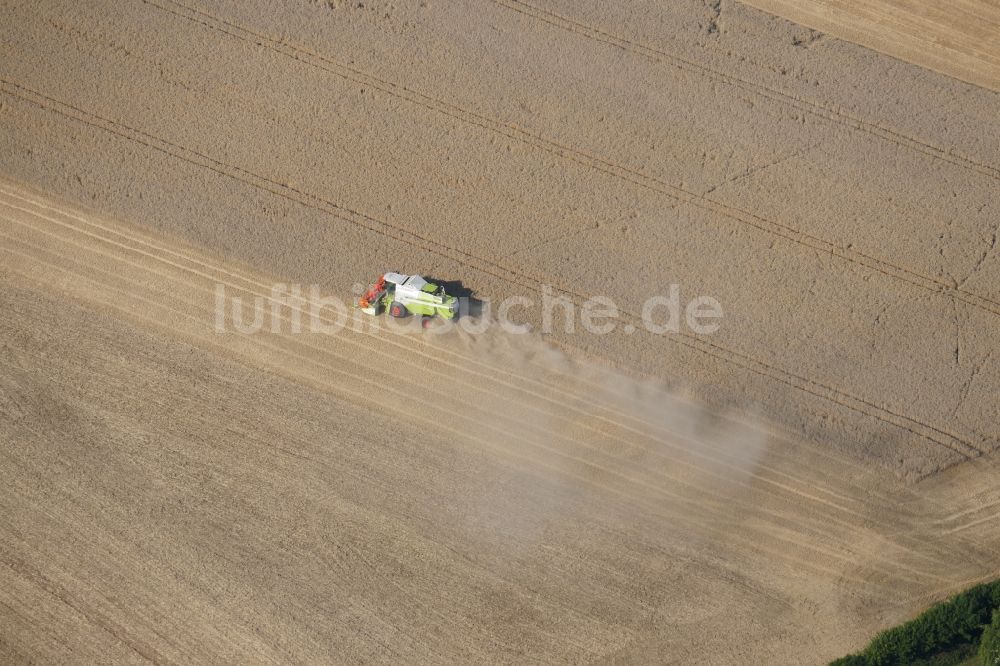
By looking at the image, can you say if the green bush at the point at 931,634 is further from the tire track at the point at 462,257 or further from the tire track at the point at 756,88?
the tire track at the point at 756,88

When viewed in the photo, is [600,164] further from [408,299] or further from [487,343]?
[408,299]

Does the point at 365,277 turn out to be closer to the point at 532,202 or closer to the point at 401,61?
the point at 532,202

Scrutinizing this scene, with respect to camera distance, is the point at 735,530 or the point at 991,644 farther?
the point at 735,530

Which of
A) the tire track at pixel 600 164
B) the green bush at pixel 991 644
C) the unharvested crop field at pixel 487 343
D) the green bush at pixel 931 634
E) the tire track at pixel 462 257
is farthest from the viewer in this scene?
the tire track at pixel 600 164

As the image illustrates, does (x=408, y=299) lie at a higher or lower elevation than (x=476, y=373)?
higher

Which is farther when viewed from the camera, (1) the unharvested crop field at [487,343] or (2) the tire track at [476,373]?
(2) the tire track at [476,373]

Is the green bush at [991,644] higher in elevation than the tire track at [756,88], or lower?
lower

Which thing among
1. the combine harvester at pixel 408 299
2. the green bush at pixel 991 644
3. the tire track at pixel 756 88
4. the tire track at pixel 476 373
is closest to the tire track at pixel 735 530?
the tire track at pixel 476 373

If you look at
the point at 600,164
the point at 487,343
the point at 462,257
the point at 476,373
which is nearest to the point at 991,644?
the point at 476,373
